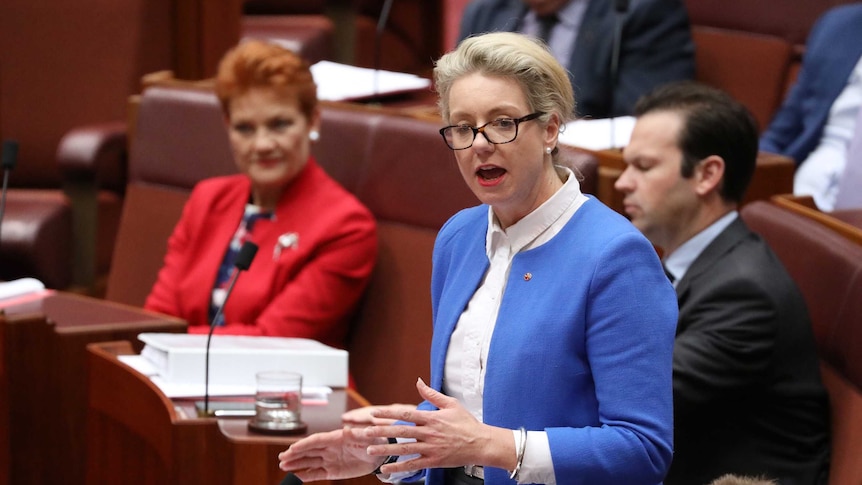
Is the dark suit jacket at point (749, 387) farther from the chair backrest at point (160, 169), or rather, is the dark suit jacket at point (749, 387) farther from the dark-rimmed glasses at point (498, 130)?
the chair backrest at point (160, 169)

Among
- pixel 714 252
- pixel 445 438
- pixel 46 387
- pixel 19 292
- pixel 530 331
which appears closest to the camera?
pixel 445 438

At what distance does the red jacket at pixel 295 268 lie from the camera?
2342 mm

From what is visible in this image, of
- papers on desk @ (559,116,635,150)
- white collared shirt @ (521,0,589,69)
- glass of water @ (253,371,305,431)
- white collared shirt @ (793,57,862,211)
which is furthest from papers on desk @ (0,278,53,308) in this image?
white collared shirt @ (793,57,862,211)

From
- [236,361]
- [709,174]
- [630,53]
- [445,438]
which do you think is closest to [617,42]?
[630,53]

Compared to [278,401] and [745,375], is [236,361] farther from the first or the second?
[745,375]

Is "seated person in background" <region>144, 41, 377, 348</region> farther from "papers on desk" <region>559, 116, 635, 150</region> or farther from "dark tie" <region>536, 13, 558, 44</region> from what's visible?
"dark tie" <region>536, 13, 558, 44</region>

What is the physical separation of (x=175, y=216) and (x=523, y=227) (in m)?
1.59

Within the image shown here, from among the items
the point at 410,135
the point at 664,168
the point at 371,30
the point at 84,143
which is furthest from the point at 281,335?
the point at 371,30

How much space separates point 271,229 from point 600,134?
635 millimetres

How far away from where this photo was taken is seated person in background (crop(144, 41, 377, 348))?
2.36 meters

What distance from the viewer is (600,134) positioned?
240cm

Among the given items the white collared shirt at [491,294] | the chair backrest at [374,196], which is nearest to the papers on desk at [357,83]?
Answer: the chair backrest at [374,196]

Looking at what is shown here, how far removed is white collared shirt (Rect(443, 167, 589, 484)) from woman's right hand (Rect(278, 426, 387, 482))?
0.35 ft

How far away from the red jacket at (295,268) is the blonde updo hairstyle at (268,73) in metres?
0.14
